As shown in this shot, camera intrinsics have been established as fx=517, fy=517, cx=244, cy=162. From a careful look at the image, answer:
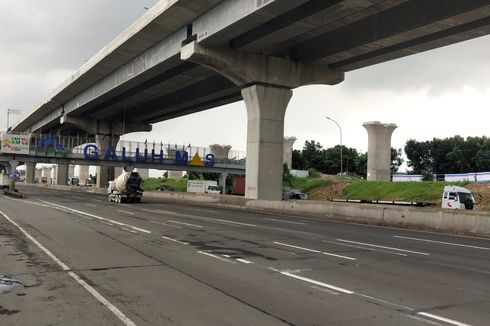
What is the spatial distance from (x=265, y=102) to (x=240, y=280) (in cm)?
2647

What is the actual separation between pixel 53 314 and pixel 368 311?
427 centimetres

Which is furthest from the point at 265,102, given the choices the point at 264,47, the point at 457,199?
the point at 457,199

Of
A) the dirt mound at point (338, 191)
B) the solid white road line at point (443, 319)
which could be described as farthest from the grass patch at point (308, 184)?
the solid white road line at point (443, 319)

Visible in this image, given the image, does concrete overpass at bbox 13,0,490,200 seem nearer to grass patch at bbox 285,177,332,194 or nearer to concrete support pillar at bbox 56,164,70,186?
grass patch at bbox 285,177,332,194

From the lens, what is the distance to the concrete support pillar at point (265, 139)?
3481 cm

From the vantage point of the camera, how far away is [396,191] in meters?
62.9

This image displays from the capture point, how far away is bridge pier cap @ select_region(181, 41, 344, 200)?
113ft

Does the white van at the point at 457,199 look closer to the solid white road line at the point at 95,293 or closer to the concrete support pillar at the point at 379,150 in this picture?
the solid white road line at the point at 95,293

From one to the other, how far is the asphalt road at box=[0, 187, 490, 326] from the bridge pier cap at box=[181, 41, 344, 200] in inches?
726

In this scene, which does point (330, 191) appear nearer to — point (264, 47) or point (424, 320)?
point (264, 47)

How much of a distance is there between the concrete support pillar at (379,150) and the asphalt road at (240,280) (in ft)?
250

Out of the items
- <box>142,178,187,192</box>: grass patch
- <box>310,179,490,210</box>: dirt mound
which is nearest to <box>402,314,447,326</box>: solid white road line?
<box>310,179,490,210</box>: dirt mound

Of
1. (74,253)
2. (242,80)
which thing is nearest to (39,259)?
(74,253)

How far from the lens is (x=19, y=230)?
17906 mm
